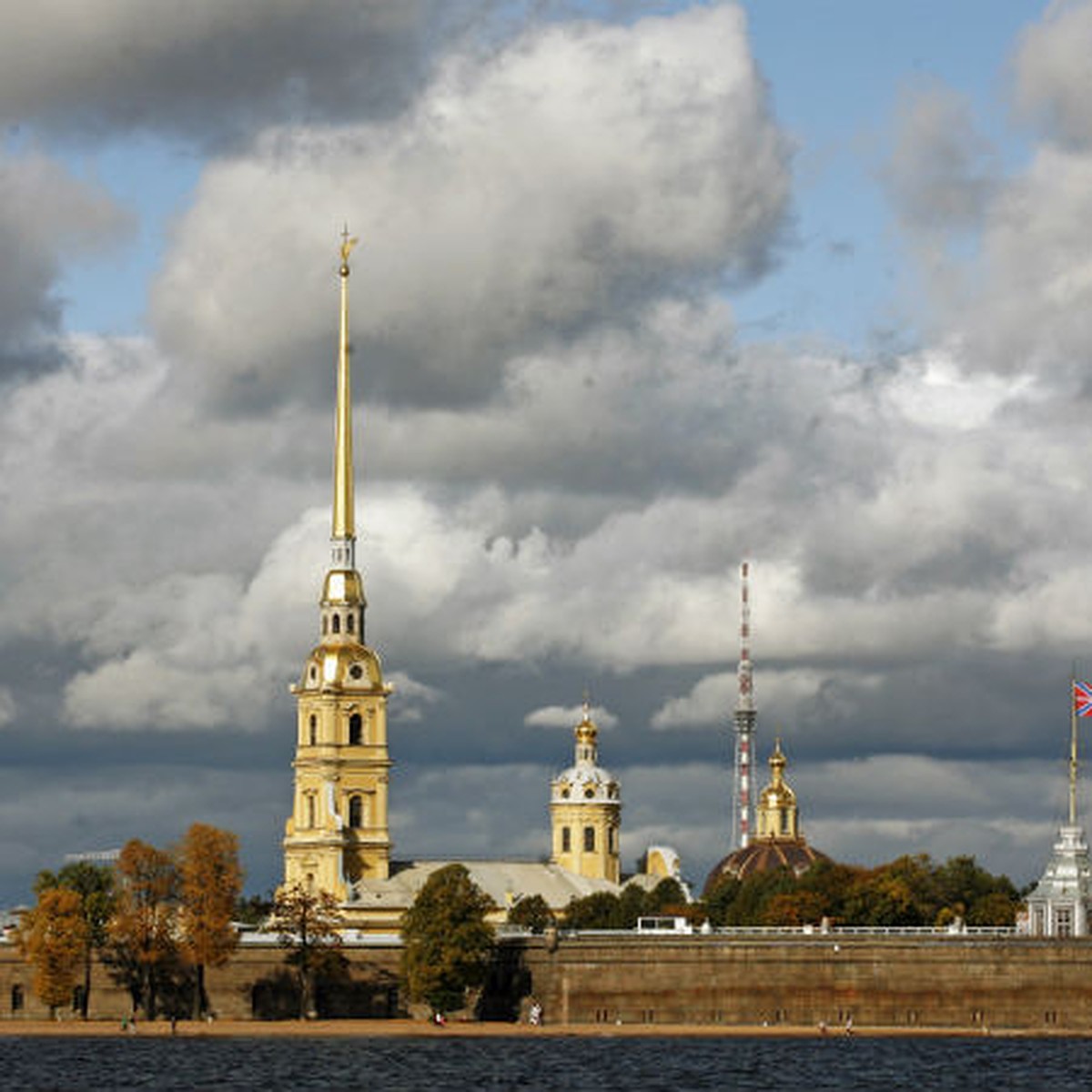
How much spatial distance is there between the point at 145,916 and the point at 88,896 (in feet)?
45.6

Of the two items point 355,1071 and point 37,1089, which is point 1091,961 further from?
point 37,1089

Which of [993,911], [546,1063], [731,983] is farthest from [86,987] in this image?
[993,911]

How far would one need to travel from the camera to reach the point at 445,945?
6048 inches

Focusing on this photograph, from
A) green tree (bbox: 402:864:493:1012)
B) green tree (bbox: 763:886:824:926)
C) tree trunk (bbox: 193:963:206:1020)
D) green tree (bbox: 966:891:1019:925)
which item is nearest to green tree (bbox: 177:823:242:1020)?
tree trunk (bbox: 193:963:206:1020)

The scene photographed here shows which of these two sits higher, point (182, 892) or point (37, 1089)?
point (182, 892)

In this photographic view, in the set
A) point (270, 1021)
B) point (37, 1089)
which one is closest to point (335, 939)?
point (270, 1021)

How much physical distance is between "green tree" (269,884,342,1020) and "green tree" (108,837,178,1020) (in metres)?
6.39

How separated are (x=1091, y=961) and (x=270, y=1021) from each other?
4283cm

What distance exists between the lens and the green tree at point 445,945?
154 meters

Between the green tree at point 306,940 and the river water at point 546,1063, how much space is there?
964cm

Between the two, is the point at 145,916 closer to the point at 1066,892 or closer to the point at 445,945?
the point at 445,945

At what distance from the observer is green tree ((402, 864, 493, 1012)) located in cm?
15350

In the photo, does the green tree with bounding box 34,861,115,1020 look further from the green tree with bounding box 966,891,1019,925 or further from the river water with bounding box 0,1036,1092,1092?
the green tree with bounding box 966,891,1019,925

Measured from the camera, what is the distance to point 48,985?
155500mm
